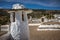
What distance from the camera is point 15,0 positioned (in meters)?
3.60

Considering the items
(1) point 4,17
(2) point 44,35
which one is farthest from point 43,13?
(1) point 4,17

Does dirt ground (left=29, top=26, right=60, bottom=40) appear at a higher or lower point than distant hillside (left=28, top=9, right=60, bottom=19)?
lower

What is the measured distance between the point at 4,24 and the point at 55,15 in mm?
867

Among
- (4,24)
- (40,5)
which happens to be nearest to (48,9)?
(40,5)

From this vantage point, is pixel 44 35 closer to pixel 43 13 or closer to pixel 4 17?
pixel 43 13

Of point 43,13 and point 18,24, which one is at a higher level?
point 43,13

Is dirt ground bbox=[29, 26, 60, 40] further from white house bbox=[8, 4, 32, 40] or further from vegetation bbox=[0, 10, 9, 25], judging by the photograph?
vegetation bbox=[0, 10, 9, 25]

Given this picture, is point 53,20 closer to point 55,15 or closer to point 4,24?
point 55,15

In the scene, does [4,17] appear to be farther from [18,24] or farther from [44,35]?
[44,35]

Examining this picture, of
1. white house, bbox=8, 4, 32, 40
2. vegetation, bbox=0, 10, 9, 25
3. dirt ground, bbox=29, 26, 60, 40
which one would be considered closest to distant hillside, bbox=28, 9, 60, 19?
white house, bbox=8, 4, 32, 40

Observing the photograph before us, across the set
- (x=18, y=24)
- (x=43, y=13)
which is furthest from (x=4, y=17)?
(x=43, y=13)

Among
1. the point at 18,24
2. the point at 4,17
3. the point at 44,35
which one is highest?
the point at 4,17

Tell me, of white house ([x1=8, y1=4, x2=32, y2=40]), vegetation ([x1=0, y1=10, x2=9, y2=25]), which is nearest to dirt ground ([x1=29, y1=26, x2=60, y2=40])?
white house ([x1=8, y1=4, x2=32, y2=40])

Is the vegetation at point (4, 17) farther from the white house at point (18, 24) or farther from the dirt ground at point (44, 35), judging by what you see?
the dirt ground at point (44, 35)
